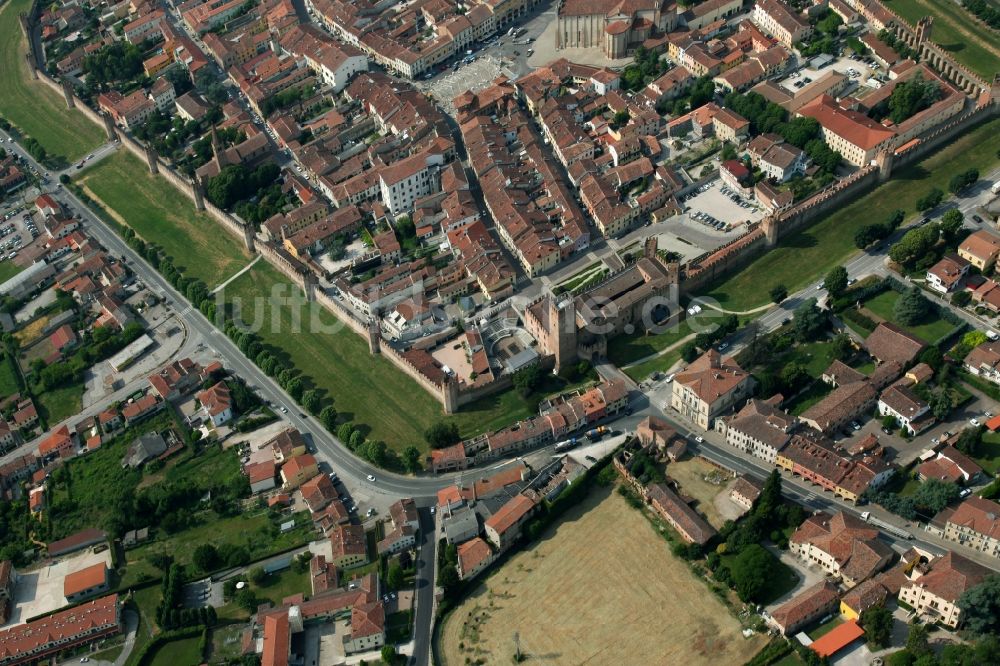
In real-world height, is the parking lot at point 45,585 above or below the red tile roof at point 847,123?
below

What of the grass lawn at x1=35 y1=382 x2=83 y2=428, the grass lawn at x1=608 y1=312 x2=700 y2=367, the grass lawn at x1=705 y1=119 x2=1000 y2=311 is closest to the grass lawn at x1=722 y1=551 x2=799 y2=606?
the grass lawn at x1=608 y1=312 x2=700 y2=367

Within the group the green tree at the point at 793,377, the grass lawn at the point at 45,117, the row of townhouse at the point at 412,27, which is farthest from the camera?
the row of townhouse at the point at 412,27

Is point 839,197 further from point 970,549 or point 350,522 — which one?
point 350,522

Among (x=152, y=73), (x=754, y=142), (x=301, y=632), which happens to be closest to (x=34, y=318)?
(x=152, y=73)

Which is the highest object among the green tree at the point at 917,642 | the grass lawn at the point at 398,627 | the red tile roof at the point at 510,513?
the red tile roof at the point at 510,513

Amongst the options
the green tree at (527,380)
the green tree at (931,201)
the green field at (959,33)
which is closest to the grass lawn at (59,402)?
the green tree at (527,380)

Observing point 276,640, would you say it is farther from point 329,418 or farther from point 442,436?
point 329,418

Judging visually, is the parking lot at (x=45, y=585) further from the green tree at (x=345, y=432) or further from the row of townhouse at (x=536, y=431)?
the row of townhouse at (x=536, y=431)

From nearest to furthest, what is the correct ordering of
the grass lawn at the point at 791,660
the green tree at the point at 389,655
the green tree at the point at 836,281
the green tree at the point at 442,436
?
the grass lawn at the point at 791,660 → the green tree at the point at 389,655 → the green tree at the point at 442,436 → the green tree at the point at 836,281
